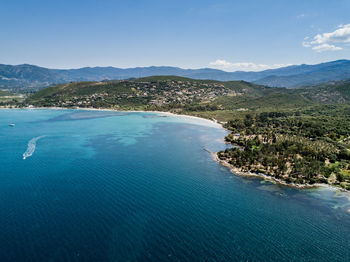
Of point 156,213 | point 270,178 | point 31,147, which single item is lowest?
point 270,178

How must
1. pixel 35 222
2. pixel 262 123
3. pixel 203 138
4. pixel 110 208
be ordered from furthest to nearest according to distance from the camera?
1. pixel 262 123
2. pixel 203 138
3. pixel 110 208
4. pixel 35 222

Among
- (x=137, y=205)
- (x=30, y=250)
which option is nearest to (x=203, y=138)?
(x=137, y=205)

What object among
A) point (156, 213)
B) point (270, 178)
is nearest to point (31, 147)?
point (156, 213)

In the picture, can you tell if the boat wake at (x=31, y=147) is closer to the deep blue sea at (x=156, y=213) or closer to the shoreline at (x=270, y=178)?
the deep blue sea at (x=156, y=213)

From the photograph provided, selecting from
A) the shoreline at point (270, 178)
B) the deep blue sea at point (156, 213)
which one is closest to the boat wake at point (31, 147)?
the deep blue sea at point (156, 213)

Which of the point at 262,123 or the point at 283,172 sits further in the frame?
the point at 262,123

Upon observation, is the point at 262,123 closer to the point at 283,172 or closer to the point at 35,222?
the point at 283,172

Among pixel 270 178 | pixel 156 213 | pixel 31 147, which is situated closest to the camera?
pixel 156 213

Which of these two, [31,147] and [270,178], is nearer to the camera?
[270,178]

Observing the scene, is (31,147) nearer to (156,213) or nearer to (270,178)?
(156,213)
